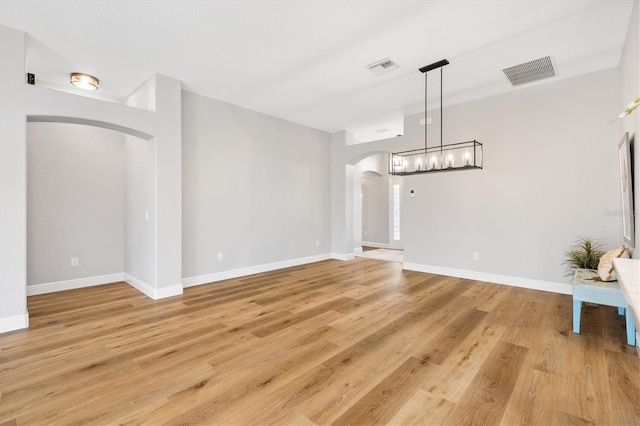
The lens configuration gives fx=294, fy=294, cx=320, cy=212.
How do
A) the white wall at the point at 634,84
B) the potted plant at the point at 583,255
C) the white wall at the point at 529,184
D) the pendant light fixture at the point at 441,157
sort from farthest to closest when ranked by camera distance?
1. the white wall at the point at 529,184
2. the pendant light fixture at the point at 441,157
3. the potted plant at the point at 583,255
4. the white wall at the point at 634,84

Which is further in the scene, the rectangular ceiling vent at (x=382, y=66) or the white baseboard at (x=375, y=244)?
the white baseboard at (x=375, y=244)

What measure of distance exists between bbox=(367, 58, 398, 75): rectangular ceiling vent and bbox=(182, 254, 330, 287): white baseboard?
3.99 meters

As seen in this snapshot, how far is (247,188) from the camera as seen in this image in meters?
5.60

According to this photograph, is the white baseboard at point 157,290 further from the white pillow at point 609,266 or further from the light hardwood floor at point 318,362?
the white pillow at point 609,266

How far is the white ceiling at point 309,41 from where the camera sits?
278cm

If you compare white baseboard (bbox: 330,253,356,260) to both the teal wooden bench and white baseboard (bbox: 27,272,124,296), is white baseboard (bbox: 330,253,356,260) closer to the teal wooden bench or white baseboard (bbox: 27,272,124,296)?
white baseboard (bbox: 27,272,124,296)

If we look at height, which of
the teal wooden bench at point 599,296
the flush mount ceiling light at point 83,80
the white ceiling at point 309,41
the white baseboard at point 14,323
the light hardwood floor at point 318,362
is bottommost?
the light hardwood floor at point 318,362

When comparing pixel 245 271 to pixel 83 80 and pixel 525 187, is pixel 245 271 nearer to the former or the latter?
pixel 83 80

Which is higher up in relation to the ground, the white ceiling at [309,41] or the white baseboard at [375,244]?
the white ceiling at [309,41]

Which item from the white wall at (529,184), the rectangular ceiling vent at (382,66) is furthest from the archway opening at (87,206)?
the white wall at (529,184)

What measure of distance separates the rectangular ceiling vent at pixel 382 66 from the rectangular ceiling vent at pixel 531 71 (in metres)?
1.55

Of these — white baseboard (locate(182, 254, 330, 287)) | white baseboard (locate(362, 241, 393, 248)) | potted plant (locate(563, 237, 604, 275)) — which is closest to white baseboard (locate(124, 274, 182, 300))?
white baseboard (locate(182, 254, 330, 287))

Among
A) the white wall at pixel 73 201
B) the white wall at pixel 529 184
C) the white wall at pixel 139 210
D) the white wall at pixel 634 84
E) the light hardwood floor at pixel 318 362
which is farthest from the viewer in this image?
the white wall at pixel 73 201

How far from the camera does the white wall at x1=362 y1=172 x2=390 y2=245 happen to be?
9.70 meters
